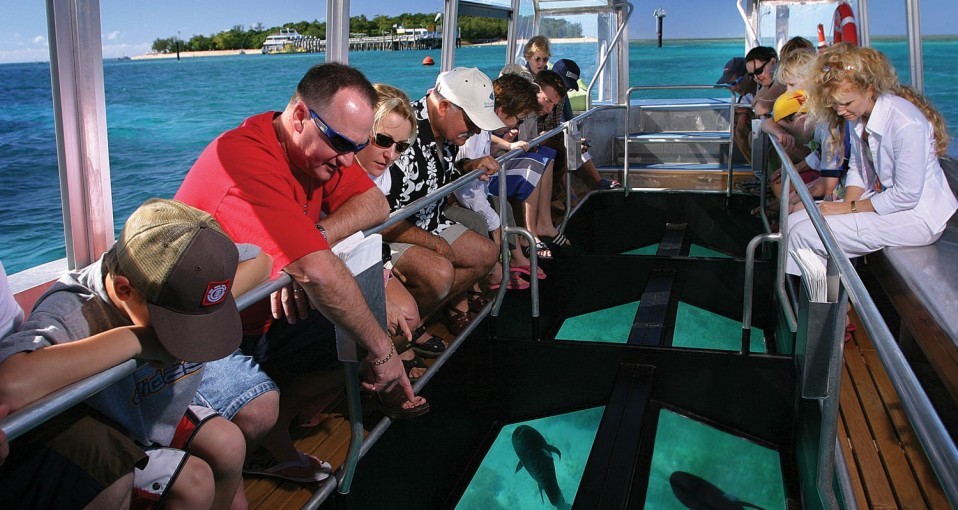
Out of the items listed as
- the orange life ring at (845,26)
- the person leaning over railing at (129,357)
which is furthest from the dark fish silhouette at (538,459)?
the orange life ring at (845,26)

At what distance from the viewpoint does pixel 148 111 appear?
390 cm

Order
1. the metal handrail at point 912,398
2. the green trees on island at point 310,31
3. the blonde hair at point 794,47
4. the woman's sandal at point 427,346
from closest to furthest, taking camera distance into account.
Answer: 1. the metal handrail at point 912,398
2. the woman's sandal at point 427,346
3. the green trees on island at point 310,31
4. the blonde hair at point 794,47

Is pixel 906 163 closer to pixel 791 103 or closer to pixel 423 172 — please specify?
pixel 791 103

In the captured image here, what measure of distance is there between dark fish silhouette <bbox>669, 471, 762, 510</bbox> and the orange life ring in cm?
385

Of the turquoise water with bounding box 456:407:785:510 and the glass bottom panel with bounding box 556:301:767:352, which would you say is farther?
the glass bottom panel with bounding box 556:301:767:352

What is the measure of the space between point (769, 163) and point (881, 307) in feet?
5.54

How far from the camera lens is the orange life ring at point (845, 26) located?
5.90 meters

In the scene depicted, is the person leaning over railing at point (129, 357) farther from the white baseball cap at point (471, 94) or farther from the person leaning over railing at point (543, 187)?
the person leaning over railing at point (543, 187)

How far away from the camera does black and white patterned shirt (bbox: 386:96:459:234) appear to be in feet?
10.0

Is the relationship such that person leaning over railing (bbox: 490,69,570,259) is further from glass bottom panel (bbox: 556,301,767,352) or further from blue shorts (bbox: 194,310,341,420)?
blue shorts (bbox: 194,310,341,420)

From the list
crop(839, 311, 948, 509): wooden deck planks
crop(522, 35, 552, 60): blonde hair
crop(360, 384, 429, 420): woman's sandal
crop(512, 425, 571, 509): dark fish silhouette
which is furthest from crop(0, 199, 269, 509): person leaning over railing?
crop(522, 35, 552, 60): blonde hair

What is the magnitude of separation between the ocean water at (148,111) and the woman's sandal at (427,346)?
1.16 meters

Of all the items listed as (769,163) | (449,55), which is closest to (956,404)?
(769,163)

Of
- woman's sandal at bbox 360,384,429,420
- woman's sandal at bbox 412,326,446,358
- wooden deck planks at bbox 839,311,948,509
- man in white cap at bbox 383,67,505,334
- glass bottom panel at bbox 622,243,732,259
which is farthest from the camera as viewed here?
glass bottom panel at bbox 622,243,732,259
